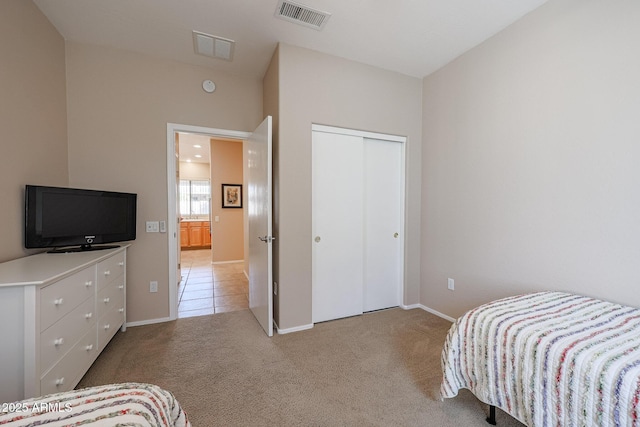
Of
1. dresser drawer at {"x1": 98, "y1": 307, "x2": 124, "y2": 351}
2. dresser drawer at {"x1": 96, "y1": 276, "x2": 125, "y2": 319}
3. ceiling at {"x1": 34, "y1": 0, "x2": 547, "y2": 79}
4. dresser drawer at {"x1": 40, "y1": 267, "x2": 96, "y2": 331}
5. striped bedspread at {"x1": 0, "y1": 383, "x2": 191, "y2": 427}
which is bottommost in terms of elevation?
dresser drawer at {"x1": 98, "y1": 307, "x2": 124, "y2": 351}

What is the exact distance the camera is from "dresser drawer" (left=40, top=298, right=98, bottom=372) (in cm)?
131

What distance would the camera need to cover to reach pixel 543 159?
1.99 metres

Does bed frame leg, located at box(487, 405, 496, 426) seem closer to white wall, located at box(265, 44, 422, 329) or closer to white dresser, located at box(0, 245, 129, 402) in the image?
white wall, located at box(265, 44, 422, 329)

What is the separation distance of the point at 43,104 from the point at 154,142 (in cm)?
81

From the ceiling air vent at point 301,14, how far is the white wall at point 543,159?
152 centimetres

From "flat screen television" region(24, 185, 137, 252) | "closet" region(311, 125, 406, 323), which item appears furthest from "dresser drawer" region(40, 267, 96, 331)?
"closet" region(311, 125, 406, 323)

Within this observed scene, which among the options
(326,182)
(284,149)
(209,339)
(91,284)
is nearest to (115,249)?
(91,284)

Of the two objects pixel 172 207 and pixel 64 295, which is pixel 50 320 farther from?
pixel 172 207

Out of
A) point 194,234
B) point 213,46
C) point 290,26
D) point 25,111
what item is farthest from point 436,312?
point 194,234

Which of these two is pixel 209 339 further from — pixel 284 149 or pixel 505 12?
pixel 505 12

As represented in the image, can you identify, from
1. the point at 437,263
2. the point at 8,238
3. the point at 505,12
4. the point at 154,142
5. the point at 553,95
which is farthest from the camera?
the point at 437,263

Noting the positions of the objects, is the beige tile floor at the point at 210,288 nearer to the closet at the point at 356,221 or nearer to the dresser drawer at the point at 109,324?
the dresser drawer at the point at 109,324

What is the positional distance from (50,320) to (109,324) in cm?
91

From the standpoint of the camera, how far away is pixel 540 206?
2016 mm
